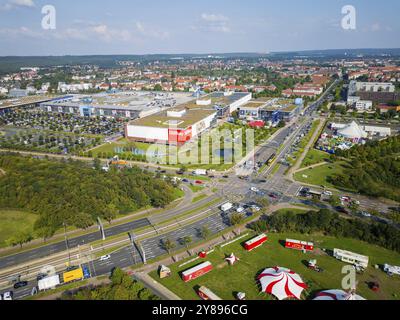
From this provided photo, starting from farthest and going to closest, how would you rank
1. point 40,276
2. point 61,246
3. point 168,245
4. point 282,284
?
point 61,246, point 168,245, point 40,276, point 282,284

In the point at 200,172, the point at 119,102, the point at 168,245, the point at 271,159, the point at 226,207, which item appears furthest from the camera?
the point at 119,102

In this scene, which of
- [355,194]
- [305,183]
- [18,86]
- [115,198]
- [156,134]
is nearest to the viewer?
[115,198]

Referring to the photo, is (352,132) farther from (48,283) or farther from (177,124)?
(48,283)

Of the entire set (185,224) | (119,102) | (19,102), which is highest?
(19,102)

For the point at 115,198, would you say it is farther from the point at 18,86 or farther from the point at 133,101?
the point at 18,86

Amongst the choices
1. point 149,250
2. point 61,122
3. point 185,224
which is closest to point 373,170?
point 185,224

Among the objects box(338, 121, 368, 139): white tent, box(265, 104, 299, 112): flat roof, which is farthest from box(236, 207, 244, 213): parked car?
box(265, 104, 299, 112): flat roof

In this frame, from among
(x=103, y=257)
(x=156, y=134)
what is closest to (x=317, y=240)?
(x=103, y=257)
